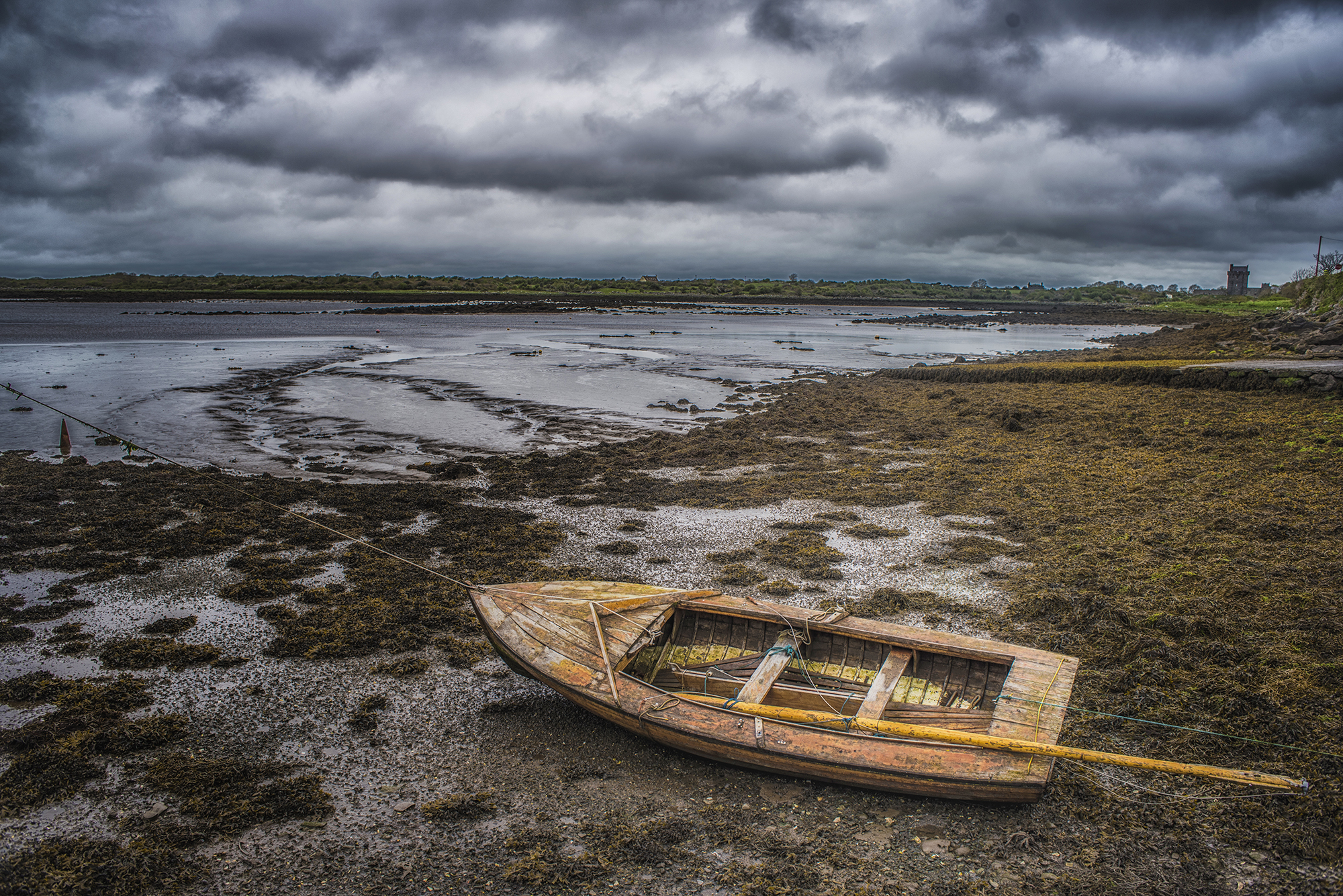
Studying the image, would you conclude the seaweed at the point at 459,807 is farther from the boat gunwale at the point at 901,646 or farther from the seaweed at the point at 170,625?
the seaweed at the point at 170,625

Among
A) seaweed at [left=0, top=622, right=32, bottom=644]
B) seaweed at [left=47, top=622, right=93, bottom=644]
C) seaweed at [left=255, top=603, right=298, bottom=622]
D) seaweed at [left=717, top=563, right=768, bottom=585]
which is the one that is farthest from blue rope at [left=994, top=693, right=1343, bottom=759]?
seaweed at [left=0, top=622, right=32, bottom=644]

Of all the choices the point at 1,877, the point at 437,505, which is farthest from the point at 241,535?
the point at 1,877

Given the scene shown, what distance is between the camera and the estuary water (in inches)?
781

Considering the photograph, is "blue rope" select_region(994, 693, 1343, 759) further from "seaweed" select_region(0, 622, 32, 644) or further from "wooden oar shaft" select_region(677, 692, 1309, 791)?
"seaweed" select_region(0, 622, 32, 644)

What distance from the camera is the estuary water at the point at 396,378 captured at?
65.1 feet

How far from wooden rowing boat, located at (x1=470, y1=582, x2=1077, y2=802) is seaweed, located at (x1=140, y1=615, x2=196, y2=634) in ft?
13.0

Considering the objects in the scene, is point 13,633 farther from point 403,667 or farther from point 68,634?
point 403,667

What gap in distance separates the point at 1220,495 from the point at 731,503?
26.7 feet

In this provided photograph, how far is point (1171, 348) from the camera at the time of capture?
121ft

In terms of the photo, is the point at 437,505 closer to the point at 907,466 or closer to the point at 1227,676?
the point at 907,466

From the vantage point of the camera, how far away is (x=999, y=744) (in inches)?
210

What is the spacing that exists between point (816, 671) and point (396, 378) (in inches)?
→ 1219

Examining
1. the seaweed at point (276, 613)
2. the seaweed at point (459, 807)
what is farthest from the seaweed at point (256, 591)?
the seaweed at point (459, 807)

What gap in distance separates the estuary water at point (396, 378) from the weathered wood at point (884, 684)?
1239cm
